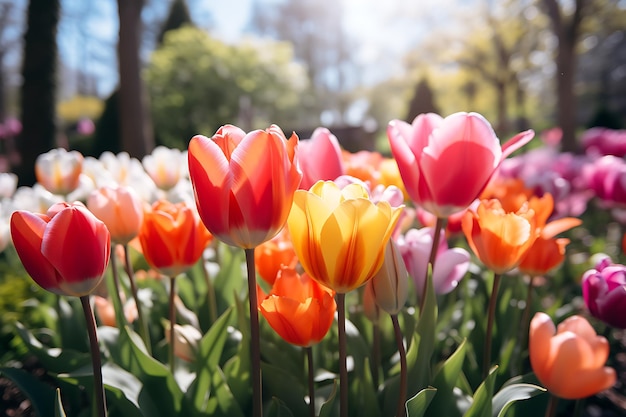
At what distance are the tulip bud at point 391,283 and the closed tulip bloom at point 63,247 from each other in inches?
17.7

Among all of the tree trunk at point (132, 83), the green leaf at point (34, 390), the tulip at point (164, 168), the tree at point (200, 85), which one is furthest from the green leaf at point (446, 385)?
the tree at point (200, 85)

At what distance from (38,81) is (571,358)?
456 inches

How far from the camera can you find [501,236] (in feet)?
3.13

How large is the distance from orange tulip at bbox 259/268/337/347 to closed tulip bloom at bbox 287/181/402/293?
10cm

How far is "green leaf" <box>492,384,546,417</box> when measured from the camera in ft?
2.94

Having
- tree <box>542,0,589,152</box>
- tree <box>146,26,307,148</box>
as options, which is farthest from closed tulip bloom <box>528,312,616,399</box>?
tree <box>146,26,307,148</box>

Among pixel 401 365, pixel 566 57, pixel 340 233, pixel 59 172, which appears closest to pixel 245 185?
pixel 340 233

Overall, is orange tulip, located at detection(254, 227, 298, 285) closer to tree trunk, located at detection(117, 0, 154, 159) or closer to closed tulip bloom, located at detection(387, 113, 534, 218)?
closed tulip bloom, located at detection(387, 113, 534, 218)

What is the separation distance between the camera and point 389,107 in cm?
5053

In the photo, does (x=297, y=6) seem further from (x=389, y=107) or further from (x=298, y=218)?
(x=298, y=218)

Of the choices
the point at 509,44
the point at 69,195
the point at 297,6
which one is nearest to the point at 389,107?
the point at 297,6

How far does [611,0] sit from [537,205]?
46.5 feet

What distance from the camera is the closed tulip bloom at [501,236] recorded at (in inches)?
36.9

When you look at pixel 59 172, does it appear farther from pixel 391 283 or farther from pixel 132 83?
pixel 132 83
